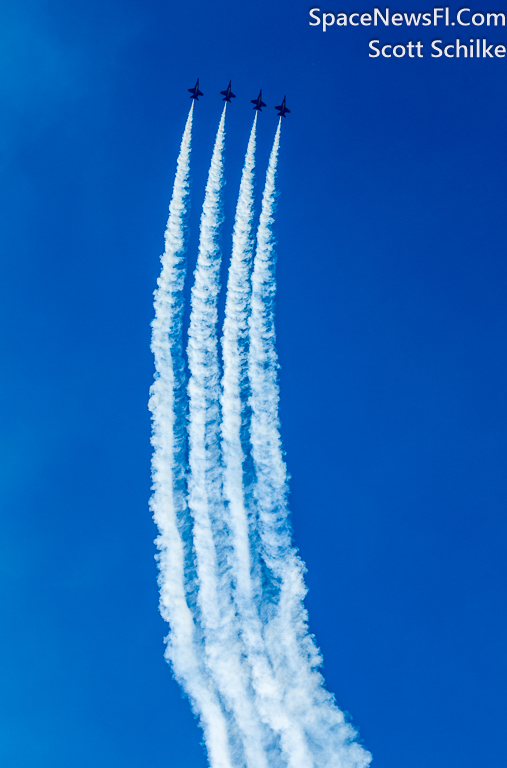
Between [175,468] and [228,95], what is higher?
[228,95]

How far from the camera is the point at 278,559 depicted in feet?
33.7

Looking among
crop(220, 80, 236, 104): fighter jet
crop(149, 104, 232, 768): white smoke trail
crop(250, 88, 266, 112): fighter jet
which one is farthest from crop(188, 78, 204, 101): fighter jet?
crop(149, 104, 232, 768): white smoke trail

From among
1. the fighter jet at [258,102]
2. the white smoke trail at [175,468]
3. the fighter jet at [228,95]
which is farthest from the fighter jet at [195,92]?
the white smoke trail at [175,468]

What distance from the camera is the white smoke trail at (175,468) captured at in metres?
10.3

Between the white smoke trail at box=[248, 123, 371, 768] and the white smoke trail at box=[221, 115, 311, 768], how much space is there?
248mm

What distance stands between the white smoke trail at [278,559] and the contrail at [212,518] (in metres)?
0.85

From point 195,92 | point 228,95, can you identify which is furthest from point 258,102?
point 195,92

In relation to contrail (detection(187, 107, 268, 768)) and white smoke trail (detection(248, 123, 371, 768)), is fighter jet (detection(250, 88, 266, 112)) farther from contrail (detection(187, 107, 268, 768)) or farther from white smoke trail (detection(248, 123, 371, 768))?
contrail (detection(187, 107, 268, 768))

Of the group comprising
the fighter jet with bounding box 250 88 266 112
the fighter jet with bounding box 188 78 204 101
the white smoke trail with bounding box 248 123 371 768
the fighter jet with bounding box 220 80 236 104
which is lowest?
the white smoke trail with bounding box 248 123 371 768

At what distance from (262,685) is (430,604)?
4.29 meters

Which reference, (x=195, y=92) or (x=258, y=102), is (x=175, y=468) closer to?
(x=258, y=102)

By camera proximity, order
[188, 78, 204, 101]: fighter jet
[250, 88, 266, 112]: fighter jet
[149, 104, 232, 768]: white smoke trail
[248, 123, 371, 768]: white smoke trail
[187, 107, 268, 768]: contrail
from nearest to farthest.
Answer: [187, 107, 268, 768]: contrail < [248, 123, 371, 768]: white smoke trail < [149, 104, 232, 768]: white smoke trail < [250, 88, 266, 112]: fighter jet < [188, 78, 204, 101]: fighter jet

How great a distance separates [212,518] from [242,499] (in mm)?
804

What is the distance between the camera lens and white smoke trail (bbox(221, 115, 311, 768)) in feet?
32.5
